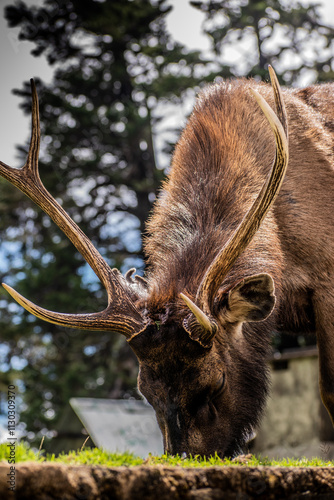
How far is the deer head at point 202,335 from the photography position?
316cm

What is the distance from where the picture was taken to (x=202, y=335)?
317 centimetres

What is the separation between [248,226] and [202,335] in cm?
62

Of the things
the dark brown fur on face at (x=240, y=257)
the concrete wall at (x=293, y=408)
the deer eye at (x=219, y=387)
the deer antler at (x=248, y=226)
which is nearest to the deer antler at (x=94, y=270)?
the dark brown fur on face at (x=240, y=257)

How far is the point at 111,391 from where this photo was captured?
510 inches

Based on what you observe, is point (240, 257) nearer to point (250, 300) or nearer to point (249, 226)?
point (250, 300)

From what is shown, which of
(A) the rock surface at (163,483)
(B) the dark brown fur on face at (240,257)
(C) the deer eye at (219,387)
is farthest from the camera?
(C) the deer eye at (219,387)

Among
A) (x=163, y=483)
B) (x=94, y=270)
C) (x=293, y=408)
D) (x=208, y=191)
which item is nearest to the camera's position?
(x=163, y=483)

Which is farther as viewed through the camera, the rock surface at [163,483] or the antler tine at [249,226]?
the antler tine at [249,226]

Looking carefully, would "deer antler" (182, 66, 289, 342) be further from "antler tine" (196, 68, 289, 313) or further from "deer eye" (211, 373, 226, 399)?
"deer eye" (211, 373, 226, 399)

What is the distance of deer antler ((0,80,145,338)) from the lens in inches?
132

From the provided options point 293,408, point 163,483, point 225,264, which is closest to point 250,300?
point 225,264

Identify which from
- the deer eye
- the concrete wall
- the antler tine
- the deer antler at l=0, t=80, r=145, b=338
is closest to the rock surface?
the deer eye

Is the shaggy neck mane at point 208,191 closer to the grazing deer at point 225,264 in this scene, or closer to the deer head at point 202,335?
the grazing deer at point 225,264

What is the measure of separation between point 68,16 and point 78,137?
2484 mm
